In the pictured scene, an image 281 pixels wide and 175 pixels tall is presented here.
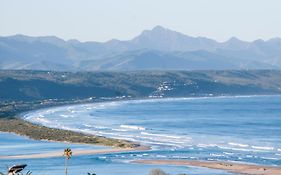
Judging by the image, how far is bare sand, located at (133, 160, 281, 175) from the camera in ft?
315

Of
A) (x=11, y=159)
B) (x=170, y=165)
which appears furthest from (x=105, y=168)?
(x=11, y=159)

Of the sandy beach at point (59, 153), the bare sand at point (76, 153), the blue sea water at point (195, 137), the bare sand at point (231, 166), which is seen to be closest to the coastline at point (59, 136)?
the bare sand at point (76, 153)

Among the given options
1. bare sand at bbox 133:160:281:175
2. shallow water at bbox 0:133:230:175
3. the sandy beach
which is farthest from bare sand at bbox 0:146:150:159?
bare sand at bbox 133:160:281:175

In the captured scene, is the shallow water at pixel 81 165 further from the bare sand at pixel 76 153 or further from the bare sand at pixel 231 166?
the bare sand at pixel 76 153

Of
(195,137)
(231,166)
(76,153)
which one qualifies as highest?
(195,137)

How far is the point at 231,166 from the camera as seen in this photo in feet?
333

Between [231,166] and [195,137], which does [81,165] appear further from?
[195,137]

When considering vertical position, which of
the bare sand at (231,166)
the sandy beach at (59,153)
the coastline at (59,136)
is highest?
the coastline at (59,136)

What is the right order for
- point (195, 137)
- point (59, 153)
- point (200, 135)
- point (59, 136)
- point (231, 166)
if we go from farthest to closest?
point (200, 135), point (195, 137), point (59, 136), point (59, 153), point (231, 166)

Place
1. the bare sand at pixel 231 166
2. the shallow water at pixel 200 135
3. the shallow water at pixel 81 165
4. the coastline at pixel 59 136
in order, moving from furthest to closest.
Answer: the coastline at pixel 59 136 → the shallow water at pixel 200 135 → the bare sand at pixel 231 166 → the shallow water at pixel 81 165

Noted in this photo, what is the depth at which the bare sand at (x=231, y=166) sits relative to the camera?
96000mm

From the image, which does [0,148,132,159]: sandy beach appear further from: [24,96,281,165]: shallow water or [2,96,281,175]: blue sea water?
[24,96,281,165]: shallow water

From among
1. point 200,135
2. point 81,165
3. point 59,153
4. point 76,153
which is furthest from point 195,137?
point 81,165

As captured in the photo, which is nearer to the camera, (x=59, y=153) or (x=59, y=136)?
(x=59, y=153)
